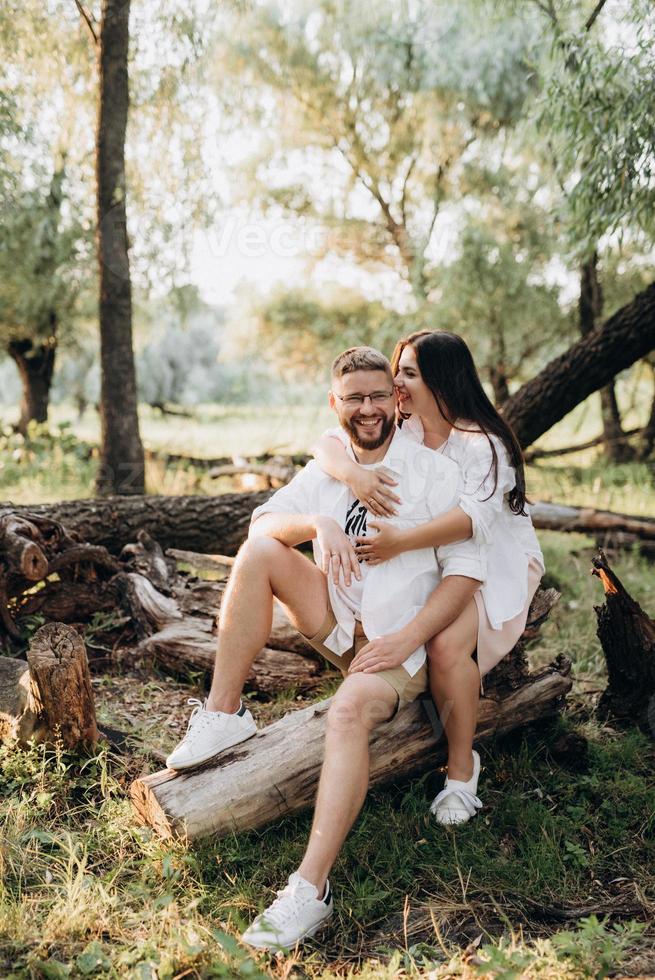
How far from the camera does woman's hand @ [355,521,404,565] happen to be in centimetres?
275

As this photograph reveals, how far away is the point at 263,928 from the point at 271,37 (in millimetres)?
14355

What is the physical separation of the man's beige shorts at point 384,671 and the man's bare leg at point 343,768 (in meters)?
0.04

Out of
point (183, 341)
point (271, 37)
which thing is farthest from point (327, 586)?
point (183, 341)

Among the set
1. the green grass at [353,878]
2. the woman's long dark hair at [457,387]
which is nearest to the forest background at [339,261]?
the green grass at [353,878]

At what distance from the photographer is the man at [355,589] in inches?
105

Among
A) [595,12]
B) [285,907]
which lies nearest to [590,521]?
[595,12]

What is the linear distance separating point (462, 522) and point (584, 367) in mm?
4323

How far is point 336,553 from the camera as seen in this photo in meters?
2.77

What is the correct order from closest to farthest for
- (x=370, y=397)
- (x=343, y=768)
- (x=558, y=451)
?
1. (x=343, y=768)
2. (x=370, y=397)
3. (x=558, y=451)

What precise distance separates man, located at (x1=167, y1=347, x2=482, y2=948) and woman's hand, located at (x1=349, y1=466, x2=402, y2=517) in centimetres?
5

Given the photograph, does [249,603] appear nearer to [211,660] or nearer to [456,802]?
[456,802]

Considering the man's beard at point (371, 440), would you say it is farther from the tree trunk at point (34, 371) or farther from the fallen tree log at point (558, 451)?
the tree trunk at point (34, 371)

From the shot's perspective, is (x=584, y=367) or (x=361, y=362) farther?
(x=584, y=367)

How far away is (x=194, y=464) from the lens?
11055 mm
